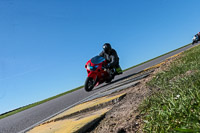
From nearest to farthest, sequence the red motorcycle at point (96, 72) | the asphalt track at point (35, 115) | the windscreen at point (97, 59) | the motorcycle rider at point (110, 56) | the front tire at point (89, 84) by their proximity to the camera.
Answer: the asphalt track at point (35, 115) → the front tire at point (89, 84) → the red motorcycle at point (96, 72) → the windscreen at point (97, 59) → the motorcycle rider at point (110, 56)

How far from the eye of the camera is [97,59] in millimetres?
7602

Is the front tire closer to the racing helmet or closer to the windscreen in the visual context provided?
the windscreen

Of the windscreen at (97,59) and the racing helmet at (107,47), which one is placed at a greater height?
the racing helmet at (107,47)

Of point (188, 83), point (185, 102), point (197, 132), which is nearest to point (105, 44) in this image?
point (188, 83)

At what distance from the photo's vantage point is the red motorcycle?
23.2 feet

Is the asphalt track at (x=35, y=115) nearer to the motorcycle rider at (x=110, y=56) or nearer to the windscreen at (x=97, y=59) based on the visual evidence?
the windscreen at (x=97, y=59)

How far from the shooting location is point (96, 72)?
7.24 meters

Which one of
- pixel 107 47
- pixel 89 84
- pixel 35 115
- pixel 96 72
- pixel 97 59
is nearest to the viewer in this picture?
pixel 35 115

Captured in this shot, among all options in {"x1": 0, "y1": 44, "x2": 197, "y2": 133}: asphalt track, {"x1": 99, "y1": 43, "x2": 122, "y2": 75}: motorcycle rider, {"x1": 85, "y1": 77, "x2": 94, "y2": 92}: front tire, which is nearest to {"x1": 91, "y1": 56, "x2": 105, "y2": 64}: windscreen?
{"x1": 99, "y1": 43, "x2": 122, "y2": 75}: motorcycle rider

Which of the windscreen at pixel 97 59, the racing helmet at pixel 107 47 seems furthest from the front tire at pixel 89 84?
the racing helmet at pixel 107 47

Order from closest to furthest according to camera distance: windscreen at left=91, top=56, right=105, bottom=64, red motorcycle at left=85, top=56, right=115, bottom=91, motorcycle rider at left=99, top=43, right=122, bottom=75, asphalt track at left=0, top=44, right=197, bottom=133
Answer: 1. asphalt track at left=0, top=44, right=197, bottom=133
2. red motorcycle at left=85, top=56, right=115, bottom=91
3. windscreen at left=91, top=56, right=105, bottom=64
4. motorcycle rider at left=99, top=43, right=122, bottom=75

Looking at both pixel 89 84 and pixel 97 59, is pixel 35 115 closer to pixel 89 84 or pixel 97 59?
pixel 89 84

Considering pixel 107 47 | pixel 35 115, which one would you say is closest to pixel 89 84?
pixel 107 47

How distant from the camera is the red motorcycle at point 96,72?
23.2 feet
